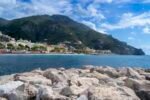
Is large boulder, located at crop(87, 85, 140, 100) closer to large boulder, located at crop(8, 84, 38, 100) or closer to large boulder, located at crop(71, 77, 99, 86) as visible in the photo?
large boulder, located at crop(8, 84, 38, 100)

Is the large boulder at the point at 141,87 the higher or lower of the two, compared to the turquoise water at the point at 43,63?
higher

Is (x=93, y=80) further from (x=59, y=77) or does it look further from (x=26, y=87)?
(x=26, y=87)

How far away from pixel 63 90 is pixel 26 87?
4.36 feet

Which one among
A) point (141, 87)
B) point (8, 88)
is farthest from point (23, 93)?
point (141, 87)

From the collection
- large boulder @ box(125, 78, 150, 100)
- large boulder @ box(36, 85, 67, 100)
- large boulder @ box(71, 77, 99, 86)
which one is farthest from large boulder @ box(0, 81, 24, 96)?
large boulder @ box(125, 78, 150, 100)

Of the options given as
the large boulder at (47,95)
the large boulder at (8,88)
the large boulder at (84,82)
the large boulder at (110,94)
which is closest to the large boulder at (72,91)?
the large boulder at (47,95)

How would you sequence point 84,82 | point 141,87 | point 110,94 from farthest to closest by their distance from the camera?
point 84,82
point 141,87
point 110,94

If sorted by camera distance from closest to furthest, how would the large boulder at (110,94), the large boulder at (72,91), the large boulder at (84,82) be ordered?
the large boulder at (110,94)
the large boulder at (72,91)
the large boulder at (84,82)

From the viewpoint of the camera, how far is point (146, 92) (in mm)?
11344

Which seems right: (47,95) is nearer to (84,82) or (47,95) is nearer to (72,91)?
(72,91)

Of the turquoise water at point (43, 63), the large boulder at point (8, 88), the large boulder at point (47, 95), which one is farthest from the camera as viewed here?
the turquoise water at point (43, 63)

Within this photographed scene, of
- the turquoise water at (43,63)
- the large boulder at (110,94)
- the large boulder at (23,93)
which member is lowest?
the turquoise water at (43,63)

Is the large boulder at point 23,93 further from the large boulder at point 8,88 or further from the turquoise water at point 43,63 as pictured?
the turquoise water at point 43,63

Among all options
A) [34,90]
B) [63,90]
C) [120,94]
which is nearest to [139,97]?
[120,94]
